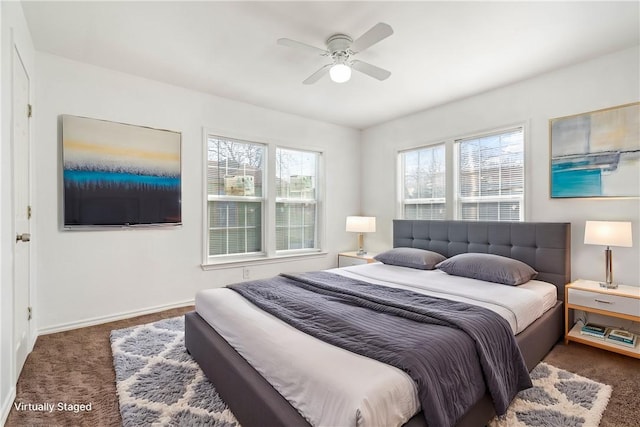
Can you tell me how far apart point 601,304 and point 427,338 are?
203 centimetres

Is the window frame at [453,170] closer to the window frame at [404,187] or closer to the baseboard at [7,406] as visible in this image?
the window frame at [404,187]

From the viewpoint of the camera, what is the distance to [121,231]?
3270mm

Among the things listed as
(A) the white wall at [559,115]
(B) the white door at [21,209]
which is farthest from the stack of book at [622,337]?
(B) the white door at [21,209]

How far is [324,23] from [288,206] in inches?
107

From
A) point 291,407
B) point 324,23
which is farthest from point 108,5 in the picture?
point 291,407

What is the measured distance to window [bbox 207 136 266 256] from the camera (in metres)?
3.96

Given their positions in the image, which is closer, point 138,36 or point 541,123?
point 138,36

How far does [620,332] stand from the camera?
258 centimetres

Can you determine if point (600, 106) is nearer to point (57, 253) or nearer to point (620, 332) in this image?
point (620, 332)

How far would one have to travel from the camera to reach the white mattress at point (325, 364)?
117 cm

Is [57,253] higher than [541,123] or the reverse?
the reverse

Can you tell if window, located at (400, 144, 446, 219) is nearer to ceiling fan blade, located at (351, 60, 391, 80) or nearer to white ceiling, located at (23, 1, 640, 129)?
white ceiling, located at (23, 1, 640, 129)

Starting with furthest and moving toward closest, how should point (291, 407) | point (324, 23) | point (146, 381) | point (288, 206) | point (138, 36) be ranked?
point (288, 206) → point (138, 36) → point (324, 23) → point (146, 381) → point (291, 407)

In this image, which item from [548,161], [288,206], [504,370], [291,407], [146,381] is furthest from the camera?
[288,206]
